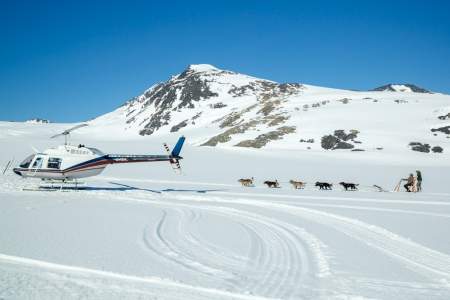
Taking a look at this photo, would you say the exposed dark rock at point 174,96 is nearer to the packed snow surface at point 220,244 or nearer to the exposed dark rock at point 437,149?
the exposed dark rock at point 437,149

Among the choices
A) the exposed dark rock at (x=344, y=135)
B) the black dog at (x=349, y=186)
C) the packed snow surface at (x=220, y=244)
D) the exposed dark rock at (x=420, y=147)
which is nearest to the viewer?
the packed snow surface at (x=220, y=244)

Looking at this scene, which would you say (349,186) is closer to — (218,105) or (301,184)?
(301,184)

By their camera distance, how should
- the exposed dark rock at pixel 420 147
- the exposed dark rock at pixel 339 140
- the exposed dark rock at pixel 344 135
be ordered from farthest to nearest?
the exposed dark rock at pixel 344 135 → the exposed dark rock at pixel 339 140 → the exposed dark rock at pixel 420 147

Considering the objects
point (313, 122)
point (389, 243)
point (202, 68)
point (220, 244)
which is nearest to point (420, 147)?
point (313, 122)

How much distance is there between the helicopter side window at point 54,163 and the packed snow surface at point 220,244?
1.89m

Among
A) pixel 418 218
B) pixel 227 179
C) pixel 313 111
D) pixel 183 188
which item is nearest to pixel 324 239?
pixel 418 218

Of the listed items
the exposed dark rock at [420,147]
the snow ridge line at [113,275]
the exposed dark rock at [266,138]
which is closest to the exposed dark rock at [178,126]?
the exposed dark rock at [266,138]

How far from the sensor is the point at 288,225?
13.6 metres

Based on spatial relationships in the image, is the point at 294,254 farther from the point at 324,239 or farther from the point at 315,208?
the point at 315,208

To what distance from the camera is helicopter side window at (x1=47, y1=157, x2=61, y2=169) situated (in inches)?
869

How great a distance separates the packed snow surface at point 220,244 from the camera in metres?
7.05

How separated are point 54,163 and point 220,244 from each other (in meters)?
15.2

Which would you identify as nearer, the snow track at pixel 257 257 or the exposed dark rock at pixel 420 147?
the snow track at pixel 257 257

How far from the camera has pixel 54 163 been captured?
871 inches
